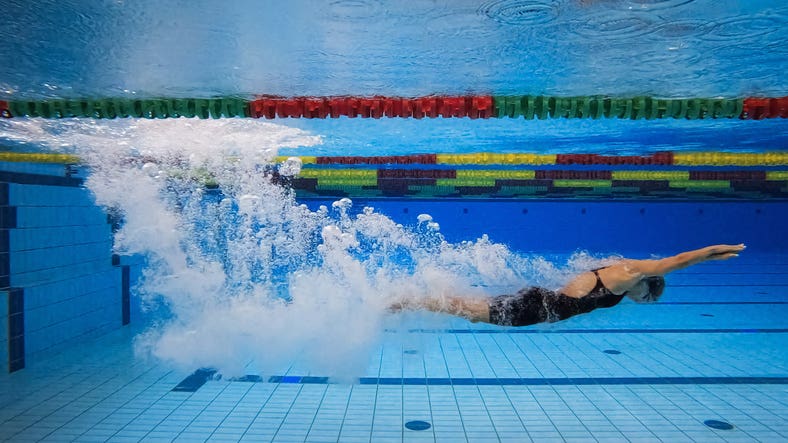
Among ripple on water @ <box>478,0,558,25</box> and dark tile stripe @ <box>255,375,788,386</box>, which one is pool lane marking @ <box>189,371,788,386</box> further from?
ripple on water @ <box>478,0,558,25</box>

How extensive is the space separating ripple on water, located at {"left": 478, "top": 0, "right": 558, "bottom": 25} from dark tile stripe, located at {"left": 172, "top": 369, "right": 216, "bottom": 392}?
4.40 m

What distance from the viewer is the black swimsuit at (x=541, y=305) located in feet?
14.1

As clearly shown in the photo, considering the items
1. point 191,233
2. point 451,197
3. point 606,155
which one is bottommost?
point 191,233

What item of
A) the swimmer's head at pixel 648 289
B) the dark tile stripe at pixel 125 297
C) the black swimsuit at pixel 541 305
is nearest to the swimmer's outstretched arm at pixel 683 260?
the swimmer's head at pixel 648 289

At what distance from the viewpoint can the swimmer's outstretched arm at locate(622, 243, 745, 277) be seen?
3.66 metres

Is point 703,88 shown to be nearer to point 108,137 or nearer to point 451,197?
point 108,137

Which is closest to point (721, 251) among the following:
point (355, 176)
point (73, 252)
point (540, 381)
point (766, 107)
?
point (766, 107)

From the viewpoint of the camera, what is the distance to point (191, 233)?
40.4 ft

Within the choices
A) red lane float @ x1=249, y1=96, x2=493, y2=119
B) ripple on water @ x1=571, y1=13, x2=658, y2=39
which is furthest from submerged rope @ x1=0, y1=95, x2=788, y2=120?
ripple on water @ x1=571, y1=13, x2=658, y2=39

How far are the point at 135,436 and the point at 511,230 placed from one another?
11.2 metres

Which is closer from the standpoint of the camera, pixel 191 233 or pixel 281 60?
pixel 281 60

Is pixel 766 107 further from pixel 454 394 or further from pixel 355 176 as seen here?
pixel 355 176

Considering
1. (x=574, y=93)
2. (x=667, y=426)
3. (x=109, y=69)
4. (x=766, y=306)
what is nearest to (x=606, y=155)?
(x=766, y=306)

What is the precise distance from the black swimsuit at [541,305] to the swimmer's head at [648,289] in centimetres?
14
